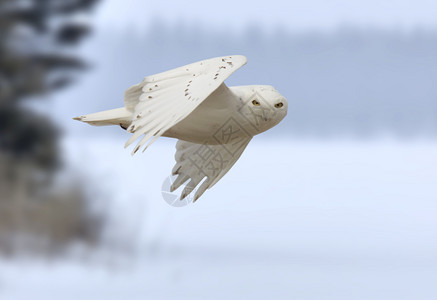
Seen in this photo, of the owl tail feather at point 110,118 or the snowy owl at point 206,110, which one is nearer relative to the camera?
the snowy owl at point 206,110

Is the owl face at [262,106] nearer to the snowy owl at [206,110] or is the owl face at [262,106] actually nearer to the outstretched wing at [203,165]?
the snowy owl at [206,110]

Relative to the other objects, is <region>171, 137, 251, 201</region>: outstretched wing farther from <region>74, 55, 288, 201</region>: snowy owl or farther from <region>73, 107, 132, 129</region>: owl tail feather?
<region>73, 107, 132, 129</region>: owl tail feather

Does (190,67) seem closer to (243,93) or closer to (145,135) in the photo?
(243,93)

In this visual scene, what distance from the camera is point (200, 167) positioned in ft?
9.00

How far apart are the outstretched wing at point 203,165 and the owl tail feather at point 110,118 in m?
0.29

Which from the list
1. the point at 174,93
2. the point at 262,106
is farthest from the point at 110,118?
the point at 262,106

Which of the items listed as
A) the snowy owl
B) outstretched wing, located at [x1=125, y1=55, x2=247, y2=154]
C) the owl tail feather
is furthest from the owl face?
the owl tail feather

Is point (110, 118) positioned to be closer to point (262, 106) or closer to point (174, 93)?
point (174, 93)

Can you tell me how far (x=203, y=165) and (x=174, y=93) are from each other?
47cm

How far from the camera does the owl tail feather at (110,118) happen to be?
8.29ft

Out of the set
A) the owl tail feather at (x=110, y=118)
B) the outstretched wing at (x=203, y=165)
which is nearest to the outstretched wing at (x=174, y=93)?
the owl tail feather at (x=110, y=118)

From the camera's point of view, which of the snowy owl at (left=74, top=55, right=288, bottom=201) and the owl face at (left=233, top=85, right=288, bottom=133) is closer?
the snowy owl at (left=74, top=55, right=288, bottom=201)

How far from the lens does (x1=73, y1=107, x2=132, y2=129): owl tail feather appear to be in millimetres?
2528

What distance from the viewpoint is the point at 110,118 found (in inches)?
99.5
